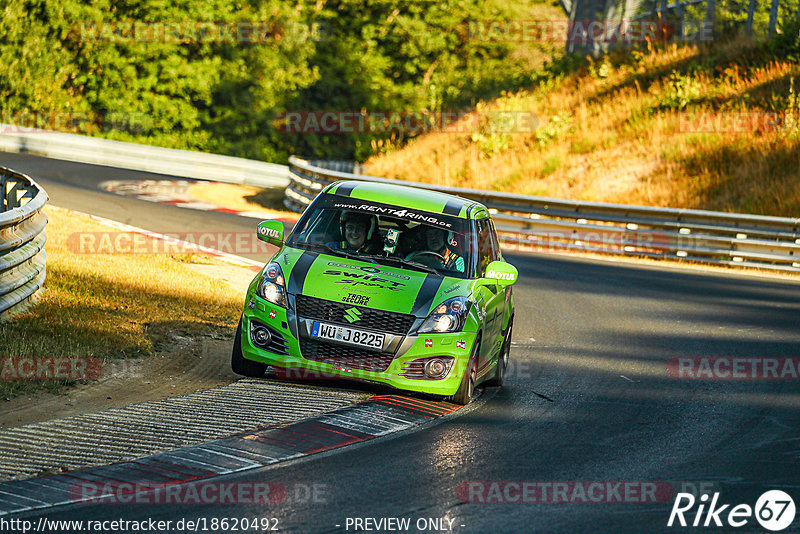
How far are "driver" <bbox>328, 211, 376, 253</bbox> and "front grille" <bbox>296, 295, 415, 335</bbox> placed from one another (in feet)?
3.49

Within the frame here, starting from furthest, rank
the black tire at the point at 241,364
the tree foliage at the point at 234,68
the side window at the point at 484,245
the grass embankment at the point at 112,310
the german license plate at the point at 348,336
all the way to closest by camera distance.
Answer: the tree foliage at the point at 234,68, the side window at the point at 484,245, the grass embankment at the point at 112,310, the black tire at the point at 241,364, the german license plate at the point at 348,336

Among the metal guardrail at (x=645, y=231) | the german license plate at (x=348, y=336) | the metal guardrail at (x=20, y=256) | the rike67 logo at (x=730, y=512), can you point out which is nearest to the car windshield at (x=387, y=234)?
the german license plate at (x=348, y=336)

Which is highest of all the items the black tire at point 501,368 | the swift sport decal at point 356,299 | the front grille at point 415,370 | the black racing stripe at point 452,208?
the black racing stripe at point 452,208

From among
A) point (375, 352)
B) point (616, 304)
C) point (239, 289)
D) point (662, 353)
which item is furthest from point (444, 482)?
point (616, 304)

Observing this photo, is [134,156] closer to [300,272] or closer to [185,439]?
[300,272]

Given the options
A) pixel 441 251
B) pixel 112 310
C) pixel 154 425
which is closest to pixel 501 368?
pixel 441 251

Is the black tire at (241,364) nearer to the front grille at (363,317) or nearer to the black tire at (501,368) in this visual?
the front grille at (363,317)

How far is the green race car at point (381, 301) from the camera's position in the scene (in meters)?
8.38

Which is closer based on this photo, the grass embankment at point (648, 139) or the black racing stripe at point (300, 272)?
the black racing stripe at point (300, 272)

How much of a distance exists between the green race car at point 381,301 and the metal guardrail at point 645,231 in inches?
494

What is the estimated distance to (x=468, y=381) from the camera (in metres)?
8.66

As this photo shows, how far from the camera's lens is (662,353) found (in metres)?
11.8

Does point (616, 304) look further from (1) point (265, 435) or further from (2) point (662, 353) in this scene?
(1) point (265, 435)

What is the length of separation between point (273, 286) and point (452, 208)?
2.04 m
